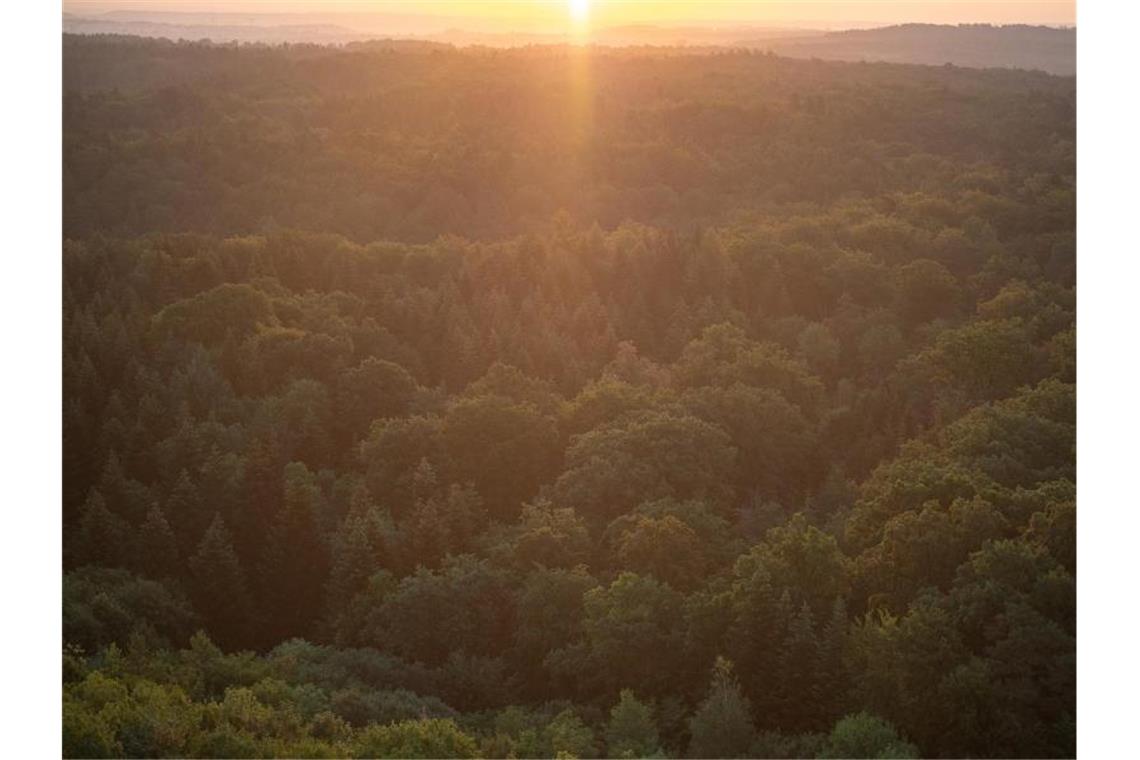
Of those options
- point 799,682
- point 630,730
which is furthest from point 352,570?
point 799,682

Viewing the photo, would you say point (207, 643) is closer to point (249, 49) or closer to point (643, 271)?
point (643, 271)

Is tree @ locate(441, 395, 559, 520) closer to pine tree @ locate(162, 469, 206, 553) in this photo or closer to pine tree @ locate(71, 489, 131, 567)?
pine tree @ locate(162, 469, 206, 553)

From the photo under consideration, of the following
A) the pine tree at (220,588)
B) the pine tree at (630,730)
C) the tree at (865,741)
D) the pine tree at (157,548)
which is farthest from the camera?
the pine tree at (157,548)

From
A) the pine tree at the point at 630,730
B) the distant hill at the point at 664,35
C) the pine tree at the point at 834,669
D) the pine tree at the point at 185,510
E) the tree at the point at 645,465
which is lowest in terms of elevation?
the pine tree at the point at 630,730

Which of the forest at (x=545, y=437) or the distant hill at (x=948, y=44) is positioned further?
the distant hill at (x=948, y=44)

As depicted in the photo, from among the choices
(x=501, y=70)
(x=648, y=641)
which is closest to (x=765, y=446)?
(x=648, y=641)

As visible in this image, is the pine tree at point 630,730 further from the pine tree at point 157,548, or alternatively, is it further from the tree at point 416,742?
the pine tree at point 157,548

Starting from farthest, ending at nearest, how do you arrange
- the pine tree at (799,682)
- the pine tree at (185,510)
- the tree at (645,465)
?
1. the pine tree at (185,510)
2. the tree at (645,465)
3. the pine tree at (799,682)

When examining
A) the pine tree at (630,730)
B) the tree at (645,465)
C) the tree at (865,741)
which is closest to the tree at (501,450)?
the tree at (645,465)
